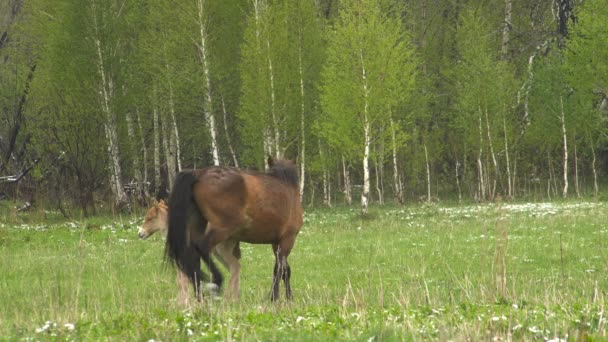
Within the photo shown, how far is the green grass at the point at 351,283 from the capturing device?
590cm

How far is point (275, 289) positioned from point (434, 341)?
4560mm

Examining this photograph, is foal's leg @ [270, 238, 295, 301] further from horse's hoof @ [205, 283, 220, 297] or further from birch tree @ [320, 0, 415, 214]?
birch tree @ [320, 0, 415, 214]

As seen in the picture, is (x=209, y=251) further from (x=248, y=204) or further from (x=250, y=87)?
(x=250, y=87)

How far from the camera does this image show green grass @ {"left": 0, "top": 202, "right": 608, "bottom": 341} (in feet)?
19.4

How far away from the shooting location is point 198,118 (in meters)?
43.6

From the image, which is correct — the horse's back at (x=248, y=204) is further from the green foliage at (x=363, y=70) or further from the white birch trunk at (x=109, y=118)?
the white birch trunk at (x=109, y=118)

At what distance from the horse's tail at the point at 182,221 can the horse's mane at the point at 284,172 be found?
1.51 meters

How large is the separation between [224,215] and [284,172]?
1.51 meters

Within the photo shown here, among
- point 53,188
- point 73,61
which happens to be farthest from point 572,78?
point 53,188

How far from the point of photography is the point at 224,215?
9484mm

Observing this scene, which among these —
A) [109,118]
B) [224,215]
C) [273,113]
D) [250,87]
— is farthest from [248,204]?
[250,87]

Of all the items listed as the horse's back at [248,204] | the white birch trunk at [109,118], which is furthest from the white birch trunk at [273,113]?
the horse's back at [248,204]

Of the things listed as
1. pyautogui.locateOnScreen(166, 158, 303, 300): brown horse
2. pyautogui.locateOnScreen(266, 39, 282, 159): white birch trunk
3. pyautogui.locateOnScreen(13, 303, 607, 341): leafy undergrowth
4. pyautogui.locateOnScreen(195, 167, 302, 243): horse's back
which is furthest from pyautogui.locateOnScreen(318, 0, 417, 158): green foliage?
pyautogui.locateOnScreen(13, 303, 607, 341): leafy undergrowth

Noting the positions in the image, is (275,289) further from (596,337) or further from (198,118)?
(198,118)
